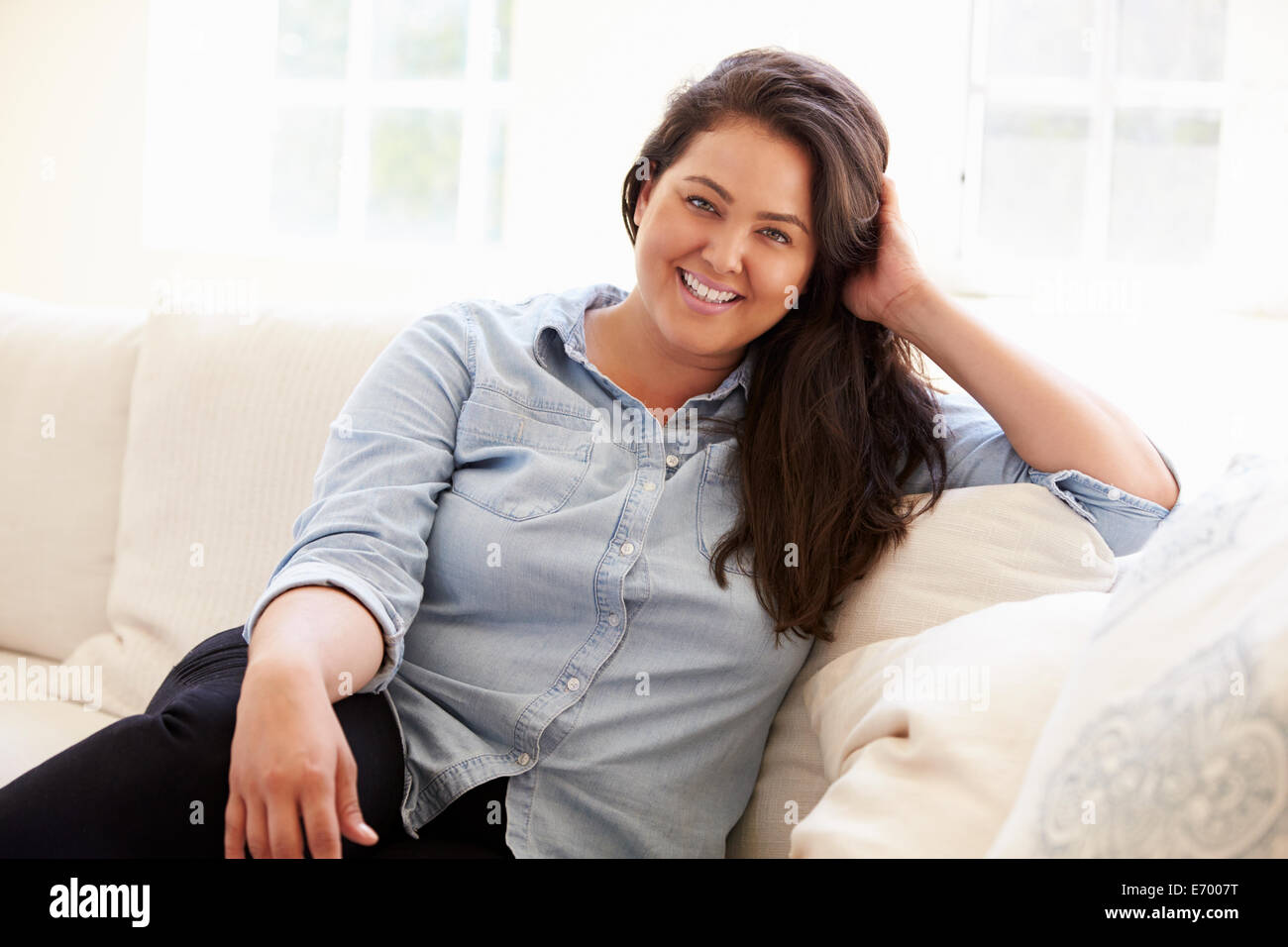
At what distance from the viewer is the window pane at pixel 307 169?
3361mm

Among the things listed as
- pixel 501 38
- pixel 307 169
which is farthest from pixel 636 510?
pixel 307 169

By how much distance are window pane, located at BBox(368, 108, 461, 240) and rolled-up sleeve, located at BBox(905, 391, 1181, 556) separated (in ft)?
7.31

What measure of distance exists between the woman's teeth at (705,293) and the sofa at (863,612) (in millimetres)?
316

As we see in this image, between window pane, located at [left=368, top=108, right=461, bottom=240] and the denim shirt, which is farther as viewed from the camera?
window pane, located at [left=368, top=108, right=461, bottom=240]

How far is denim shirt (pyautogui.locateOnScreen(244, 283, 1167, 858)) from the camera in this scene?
108 centimetres

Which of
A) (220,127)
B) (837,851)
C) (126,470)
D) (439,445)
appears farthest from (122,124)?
(837,851)

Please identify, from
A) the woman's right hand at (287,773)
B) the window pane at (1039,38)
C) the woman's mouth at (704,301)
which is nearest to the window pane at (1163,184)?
the window pane at (1039,38)

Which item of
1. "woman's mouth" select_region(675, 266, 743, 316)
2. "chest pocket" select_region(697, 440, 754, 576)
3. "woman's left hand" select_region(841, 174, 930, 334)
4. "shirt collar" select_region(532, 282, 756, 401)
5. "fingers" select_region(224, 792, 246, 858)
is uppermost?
"woman's left hand" select_region(841, 174, 930, 334)

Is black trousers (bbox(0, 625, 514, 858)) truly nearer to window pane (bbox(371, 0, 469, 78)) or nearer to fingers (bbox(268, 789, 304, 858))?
fingers (bbox(268, 789, 304, 858))

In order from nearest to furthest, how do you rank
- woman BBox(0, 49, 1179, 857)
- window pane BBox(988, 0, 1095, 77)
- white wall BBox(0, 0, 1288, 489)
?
woman BBox(0, 49, 1179, 857) → white wall BBox(0, 0, 1288, 489) → window pane BBox(988, 0, 1095, 77)

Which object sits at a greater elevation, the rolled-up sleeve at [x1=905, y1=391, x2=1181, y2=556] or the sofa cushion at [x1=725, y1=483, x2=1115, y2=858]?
the rolled-up sleeve at [x1=905, y1=391, x2=1181, y2=556]

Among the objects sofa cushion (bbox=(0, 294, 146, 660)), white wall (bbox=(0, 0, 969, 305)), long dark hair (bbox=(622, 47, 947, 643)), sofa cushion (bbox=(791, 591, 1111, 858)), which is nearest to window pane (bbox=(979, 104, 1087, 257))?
white wall (bbox=(0, 0, 969, 305))

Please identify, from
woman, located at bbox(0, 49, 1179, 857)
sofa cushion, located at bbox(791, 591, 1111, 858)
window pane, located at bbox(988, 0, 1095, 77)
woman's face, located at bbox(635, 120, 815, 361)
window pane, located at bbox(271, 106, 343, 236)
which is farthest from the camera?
window pane, located at bbox(271, 106, 343, 236)
